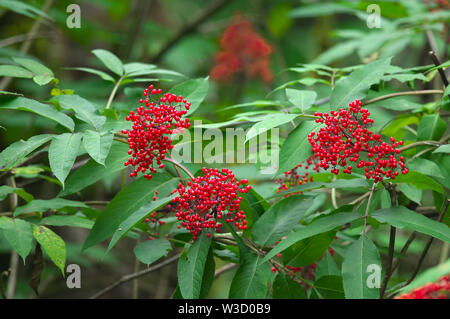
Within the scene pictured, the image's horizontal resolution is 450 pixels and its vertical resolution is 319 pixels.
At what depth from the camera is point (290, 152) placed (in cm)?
106

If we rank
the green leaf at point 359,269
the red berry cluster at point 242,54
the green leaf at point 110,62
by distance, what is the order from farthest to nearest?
1. the red berry cluster at point 242,54
2. the green leaf at point 110,62
3. the green leaf at point 359,269

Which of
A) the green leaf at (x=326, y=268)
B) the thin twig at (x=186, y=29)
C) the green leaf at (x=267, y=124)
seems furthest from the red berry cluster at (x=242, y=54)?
the green leaf at (x=267, y=124)

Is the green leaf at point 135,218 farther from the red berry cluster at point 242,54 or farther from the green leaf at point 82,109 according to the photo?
the red berry cluster at point 242,54

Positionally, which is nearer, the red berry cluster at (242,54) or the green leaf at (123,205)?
the green leaf at (123,205)

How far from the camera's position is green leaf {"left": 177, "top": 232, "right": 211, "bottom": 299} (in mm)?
1010

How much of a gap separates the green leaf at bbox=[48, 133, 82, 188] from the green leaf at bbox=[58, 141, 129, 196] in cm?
11

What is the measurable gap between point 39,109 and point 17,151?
142 mm

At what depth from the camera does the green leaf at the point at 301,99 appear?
121 centimetres

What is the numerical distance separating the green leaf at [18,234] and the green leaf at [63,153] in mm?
243

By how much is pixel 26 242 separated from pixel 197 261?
42 cm

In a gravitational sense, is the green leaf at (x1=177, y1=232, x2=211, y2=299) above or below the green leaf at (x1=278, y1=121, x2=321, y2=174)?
below

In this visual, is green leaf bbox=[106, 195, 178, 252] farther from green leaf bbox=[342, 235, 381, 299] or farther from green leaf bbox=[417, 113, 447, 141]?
green leaf bbox=[417, 113, 447, 141]

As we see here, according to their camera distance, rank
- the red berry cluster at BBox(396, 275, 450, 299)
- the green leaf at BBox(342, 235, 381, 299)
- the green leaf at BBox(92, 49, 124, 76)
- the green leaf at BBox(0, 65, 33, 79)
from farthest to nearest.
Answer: the green leaf at BBox(92, 49, 124, 76) → the green leaf at BBox(0, 65, 33, 79) → the red berry cluster at BBox(396, 275, 450, 299) → the green leaf at BBox(342, 235, 381, 299)

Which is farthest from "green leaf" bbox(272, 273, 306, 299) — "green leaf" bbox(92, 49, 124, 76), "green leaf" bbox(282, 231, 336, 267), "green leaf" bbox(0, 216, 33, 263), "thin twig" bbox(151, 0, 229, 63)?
"thin twig" bbox(151, 0, 229, 63)
